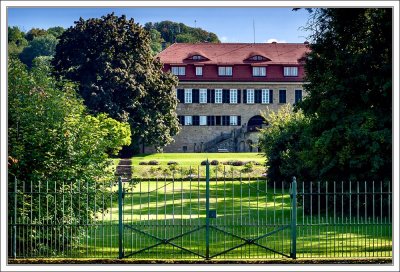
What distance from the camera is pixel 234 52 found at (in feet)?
216

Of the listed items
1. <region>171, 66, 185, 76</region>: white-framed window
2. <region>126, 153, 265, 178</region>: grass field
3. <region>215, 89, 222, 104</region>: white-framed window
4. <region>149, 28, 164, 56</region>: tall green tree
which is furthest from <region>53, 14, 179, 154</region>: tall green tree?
<region>149, 28, 164, 56</region>: tall green tree

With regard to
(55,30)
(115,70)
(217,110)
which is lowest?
(217,110)

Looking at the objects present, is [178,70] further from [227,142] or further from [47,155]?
[47,155]

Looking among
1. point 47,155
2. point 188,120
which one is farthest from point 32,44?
point 47,155

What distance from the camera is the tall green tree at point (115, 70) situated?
162ft

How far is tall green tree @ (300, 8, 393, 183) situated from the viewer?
72.9 feet

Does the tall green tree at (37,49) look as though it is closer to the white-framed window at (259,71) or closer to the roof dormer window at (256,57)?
the roof dormer window at (256,57)

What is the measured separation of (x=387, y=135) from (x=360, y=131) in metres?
0.65

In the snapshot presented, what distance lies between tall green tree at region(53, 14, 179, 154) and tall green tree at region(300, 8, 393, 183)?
26038 millimetres

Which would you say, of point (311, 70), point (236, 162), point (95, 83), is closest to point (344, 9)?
point (311, 70)

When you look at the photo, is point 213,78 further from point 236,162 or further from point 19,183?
point 19,183

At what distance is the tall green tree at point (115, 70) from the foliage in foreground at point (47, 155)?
99.8 feet

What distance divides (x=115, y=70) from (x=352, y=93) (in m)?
27.8
